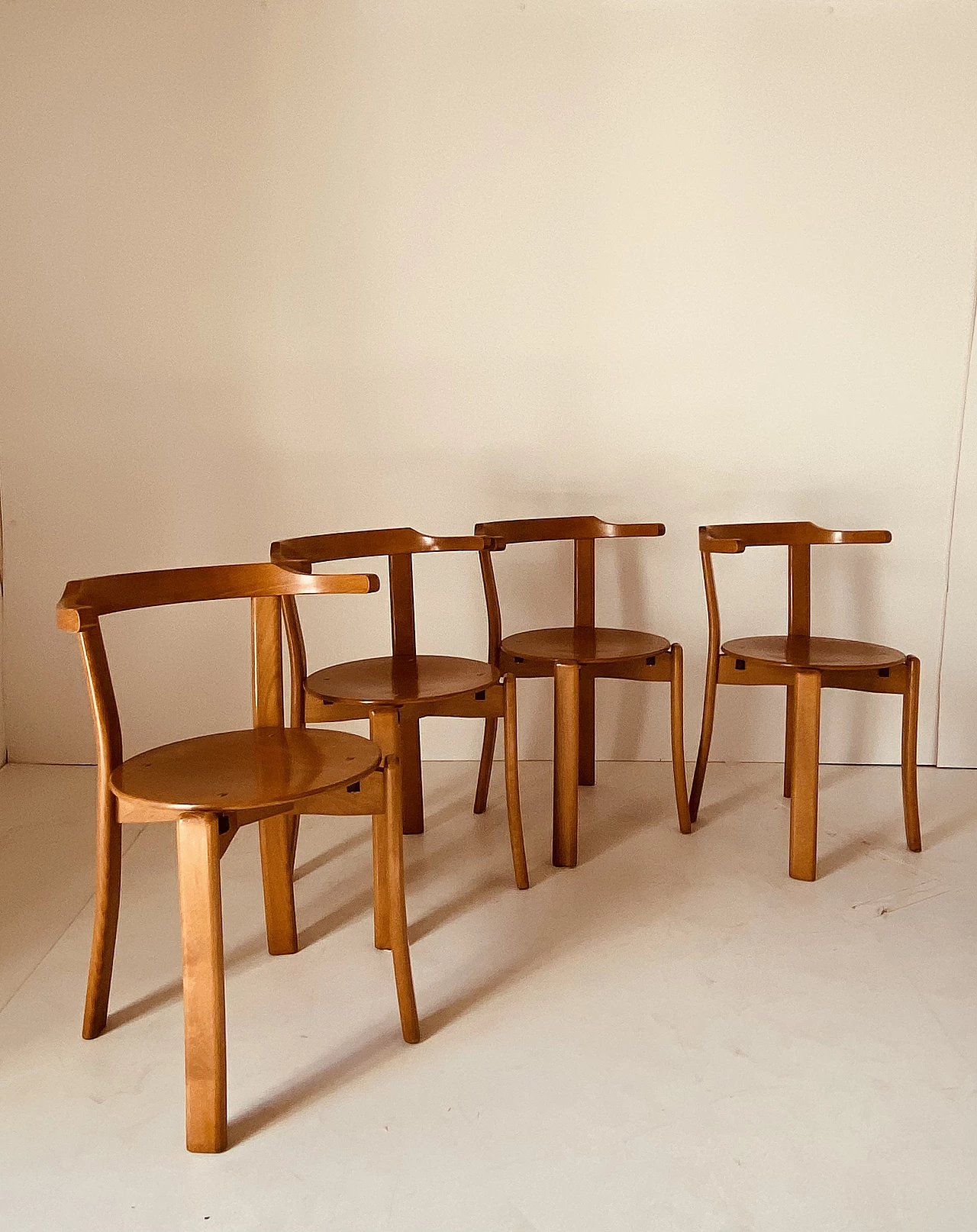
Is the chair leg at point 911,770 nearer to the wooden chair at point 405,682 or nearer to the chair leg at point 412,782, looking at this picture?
the wooden chair at point 405,682

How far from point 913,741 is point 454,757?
1.54 m

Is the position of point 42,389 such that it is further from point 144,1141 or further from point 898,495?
point 898,495

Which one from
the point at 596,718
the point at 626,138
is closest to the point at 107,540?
the point at 596,718

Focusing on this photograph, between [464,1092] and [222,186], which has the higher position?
[222,186]

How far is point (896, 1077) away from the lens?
1.91m

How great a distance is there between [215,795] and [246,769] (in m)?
0.15

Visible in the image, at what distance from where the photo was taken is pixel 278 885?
7.59 feet

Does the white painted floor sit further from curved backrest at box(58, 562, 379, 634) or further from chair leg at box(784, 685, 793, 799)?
curved backrest at box(58, 562, 379, 634)

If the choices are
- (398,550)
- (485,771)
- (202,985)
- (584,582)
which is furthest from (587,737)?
(202,985)

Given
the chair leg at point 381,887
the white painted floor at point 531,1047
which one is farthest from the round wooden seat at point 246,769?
the white painted floor at point 531,1047

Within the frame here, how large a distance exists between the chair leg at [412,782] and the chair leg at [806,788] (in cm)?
101

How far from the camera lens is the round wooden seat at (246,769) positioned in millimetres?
1766

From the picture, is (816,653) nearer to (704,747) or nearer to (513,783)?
(704,747)

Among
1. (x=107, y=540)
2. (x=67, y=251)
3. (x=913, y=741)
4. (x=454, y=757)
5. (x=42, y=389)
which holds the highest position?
(x=67, y=251)
